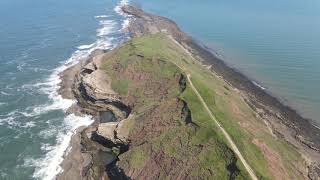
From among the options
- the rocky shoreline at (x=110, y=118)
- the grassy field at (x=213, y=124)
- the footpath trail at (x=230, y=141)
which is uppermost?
the footpath trail at (x=230, y=141)

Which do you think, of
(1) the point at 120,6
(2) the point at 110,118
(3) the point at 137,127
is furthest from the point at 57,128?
(1) the point at 120,6

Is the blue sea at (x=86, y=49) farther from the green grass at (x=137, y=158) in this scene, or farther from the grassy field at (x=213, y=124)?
the grassy field at (x=213, y=124)

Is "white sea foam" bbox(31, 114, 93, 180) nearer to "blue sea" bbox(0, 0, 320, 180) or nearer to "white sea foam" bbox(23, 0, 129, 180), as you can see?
"white sea foam" bbox(23, 0, 129, 180)

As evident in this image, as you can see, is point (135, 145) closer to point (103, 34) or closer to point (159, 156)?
point (159, 156)

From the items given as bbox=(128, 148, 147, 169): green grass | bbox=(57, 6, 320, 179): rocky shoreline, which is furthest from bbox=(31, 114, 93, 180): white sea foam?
bbox=(128, 148, 147, 169): green grass

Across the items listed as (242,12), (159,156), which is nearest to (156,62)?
(159,156)

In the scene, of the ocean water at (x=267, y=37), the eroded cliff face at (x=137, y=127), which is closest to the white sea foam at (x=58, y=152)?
the eroded cliff face at (x=137, y=127)
